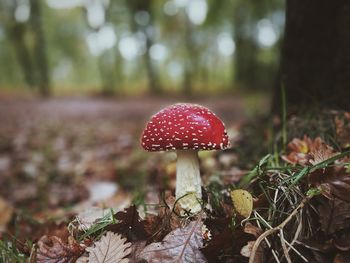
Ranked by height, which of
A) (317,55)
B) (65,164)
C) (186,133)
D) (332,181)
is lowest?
(65,164)

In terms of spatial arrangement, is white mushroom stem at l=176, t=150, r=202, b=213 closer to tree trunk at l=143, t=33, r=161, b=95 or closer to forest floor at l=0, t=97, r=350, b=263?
forest floor at l=0, t=97, r=350, b=263

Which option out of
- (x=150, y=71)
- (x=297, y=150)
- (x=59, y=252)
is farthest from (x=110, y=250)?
(x=150, y=71)

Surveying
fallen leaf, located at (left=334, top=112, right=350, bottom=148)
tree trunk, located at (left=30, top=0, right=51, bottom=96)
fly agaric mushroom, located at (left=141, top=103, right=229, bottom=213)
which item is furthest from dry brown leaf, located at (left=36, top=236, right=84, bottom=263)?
tree trunk, located at (left=30, top=0, right=51, bottom=96)

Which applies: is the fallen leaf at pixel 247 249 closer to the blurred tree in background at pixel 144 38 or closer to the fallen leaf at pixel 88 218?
the fallen leaf at pixel 88 218

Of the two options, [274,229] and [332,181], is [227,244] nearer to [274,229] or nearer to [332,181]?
[274,229]

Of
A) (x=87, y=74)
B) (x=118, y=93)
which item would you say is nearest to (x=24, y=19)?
(x=118, y=93)

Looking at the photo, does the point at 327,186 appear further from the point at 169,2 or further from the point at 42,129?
the point at 169,2
